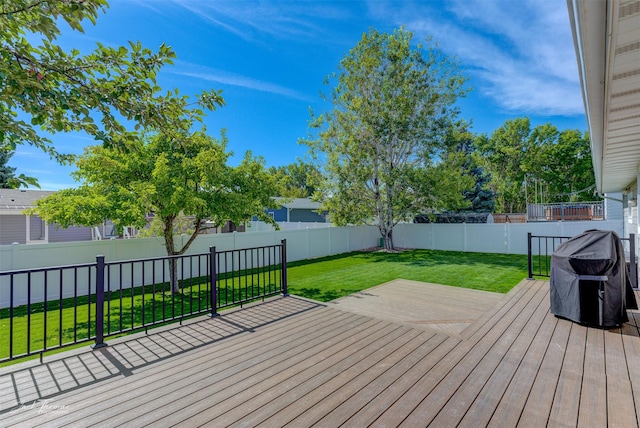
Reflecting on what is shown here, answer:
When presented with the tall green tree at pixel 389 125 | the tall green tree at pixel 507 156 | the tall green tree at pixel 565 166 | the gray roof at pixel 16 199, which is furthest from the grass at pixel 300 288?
the tall green tree at pixel 565 166

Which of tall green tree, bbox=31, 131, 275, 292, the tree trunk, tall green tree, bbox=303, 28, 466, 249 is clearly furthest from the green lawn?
tall green tree, bbox=303, 28, 466, 249

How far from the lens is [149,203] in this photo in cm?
525

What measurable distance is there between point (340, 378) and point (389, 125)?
11.3m

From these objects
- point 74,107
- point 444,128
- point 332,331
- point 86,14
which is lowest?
point 332,331

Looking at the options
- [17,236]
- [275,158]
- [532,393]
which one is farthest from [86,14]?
[275,158]

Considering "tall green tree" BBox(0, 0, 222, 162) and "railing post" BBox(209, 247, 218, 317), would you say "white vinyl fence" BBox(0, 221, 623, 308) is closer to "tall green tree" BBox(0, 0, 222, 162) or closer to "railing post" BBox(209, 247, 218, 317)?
Answer: "railing post" BBox(209, 247, 218, 317)

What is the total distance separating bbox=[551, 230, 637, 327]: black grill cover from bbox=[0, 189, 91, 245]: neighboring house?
1413 centimetres

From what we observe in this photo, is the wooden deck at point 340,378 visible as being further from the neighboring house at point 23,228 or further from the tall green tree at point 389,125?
the neighboring house at point 23,228

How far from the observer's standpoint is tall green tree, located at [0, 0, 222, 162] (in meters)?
2.03

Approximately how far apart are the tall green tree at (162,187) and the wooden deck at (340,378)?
8.32 ft

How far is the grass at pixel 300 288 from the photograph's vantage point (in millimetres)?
3961

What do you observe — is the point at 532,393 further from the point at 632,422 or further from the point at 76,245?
the point at 76,245

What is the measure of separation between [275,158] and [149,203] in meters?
26.5

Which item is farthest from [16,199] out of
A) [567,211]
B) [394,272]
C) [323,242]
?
[567,211]
